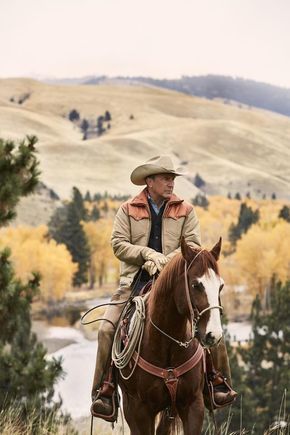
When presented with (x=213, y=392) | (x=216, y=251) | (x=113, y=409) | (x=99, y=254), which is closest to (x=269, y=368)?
(x=113, y=409)

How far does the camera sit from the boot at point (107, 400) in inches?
307

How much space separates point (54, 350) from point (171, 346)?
231 feet

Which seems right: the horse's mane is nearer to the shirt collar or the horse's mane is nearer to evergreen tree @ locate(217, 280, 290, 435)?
the shirt collar

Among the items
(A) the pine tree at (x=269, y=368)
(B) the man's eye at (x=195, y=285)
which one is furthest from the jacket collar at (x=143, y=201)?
(A) the pine tree at (x=269, y=368)

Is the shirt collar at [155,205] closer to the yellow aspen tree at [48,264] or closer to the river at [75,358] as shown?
the river at [75,358]

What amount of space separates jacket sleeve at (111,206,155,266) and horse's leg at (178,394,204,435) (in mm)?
1378

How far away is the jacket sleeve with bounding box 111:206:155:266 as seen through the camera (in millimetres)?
7473

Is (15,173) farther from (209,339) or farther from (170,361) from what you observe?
(209,339)

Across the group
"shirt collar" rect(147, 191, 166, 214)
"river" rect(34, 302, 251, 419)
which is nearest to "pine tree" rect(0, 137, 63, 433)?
"shirt collar" rect(147, 191, 166, 214)

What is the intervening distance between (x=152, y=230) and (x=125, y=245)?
0.32 metres

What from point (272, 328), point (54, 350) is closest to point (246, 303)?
point (54, 350)

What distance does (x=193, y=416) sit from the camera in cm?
686

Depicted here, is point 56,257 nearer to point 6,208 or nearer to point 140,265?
point 6,208

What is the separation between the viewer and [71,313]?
302 feet
